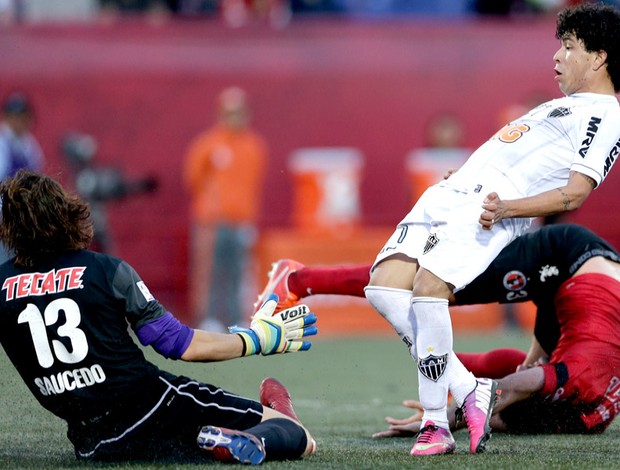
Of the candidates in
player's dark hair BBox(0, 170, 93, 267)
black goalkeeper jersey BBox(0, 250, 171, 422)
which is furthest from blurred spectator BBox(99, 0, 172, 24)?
black goalkeeper jersey BBox(0, 250, 171, 422)

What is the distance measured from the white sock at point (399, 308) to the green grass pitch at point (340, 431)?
551 mm

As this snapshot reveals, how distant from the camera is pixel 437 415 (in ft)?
19.1

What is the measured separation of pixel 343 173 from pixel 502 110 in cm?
254

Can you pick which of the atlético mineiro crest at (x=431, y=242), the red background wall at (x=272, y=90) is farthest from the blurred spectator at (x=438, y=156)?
the atlético mineiro crest at (x=431, y=242)

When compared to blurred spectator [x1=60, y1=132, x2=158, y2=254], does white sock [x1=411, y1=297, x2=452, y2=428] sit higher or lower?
higher

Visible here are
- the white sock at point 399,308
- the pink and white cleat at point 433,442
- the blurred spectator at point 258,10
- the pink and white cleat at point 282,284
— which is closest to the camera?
the pink and white cleat at point 433,442

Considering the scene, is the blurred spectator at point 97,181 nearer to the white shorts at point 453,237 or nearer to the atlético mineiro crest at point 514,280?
the atlético mineiro crest at point 514,280

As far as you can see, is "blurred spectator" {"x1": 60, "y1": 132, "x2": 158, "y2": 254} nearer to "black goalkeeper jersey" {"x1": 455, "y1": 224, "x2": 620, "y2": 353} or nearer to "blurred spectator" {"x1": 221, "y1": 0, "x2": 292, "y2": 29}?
"blurred spectator" {"x1": 221, "y1": 0, "x2": 292, "y2": 29}

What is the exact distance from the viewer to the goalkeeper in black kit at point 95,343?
5.14 m

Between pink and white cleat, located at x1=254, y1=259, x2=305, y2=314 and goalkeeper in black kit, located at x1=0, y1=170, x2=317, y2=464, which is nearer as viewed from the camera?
goalkeeper in black kit, located at x1=0, y1=170, x2=317, y2=464

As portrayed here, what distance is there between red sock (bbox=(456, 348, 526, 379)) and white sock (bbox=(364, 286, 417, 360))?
103 cm

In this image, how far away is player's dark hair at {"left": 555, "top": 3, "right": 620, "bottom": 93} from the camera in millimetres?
6203

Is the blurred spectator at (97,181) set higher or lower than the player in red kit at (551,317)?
lower

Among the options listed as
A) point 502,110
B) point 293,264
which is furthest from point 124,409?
point 502,110
